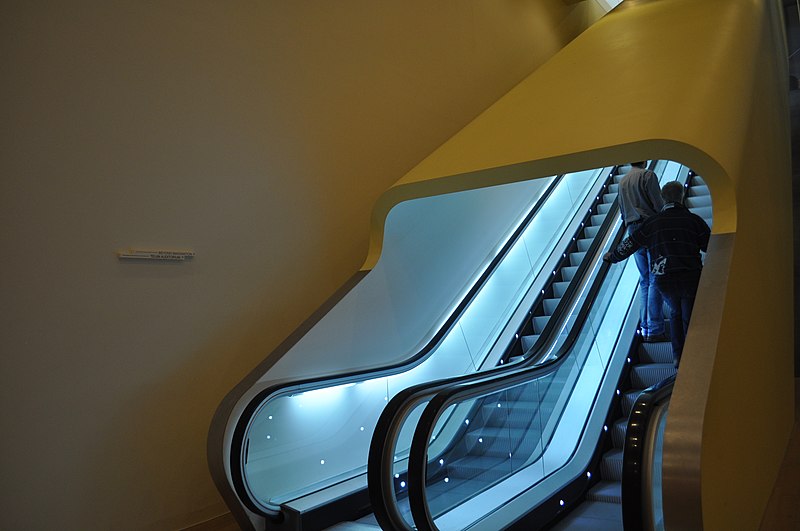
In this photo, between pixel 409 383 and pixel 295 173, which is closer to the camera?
pixel 409 383

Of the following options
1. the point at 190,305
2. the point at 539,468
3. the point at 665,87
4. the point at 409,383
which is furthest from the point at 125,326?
the point at 665,87

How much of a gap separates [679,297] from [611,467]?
1419 millimetres

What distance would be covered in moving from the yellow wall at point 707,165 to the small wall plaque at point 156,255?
1.48 m

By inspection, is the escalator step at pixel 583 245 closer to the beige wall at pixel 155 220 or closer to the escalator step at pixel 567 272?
the escalator step at pixel 567 272

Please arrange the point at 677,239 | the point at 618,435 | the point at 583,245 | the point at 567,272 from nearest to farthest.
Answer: the point at 618,435 → the point at 677,239 → the point at 567,272 → the point at 583,245

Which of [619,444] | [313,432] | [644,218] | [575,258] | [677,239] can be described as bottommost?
[619,444]

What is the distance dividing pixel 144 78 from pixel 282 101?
1.28m

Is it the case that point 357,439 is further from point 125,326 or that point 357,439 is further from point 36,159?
point 36,159

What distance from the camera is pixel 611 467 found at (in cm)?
453

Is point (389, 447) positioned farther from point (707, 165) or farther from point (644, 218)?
point (644, 218)

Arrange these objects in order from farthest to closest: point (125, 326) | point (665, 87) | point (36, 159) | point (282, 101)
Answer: point (282, 101) → point (665, 87) → point (125, 326) → point (36, 159)

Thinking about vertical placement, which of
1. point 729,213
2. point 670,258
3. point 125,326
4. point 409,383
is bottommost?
point 409,383

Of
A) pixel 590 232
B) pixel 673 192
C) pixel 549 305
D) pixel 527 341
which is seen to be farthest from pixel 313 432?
pixel 590 232

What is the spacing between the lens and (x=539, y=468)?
4117 mm
